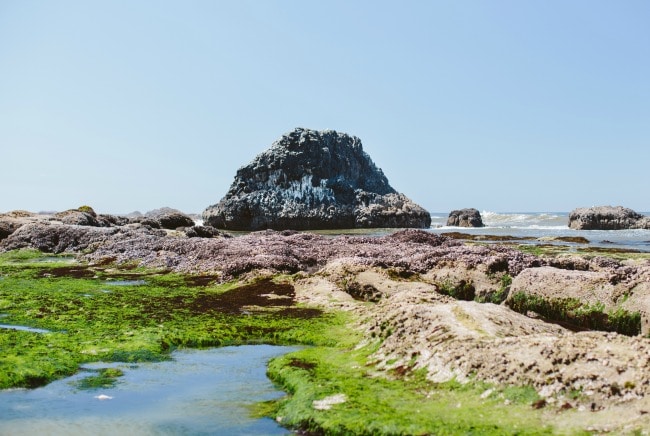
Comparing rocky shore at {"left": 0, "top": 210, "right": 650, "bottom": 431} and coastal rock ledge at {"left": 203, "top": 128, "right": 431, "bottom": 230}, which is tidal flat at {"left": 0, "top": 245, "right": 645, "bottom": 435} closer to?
rocky shore at {"left": 0, "top": 210, "right": 650, "bottom": 431}

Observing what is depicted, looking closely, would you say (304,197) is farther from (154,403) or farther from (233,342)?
(154,403)

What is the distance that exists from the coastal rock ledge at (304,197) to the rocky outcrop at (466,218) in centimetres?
588

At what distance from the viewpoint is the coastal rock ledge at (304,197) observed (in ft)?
340

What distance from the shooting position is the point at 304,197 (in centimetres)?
10919

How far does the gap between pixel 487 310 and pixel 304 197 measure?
100603 mm

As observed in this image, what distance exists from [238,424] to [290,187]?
351 feet

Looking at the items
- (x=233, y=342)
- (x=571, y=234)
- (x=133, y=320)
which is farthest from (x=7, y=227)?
(x=571, y=234)

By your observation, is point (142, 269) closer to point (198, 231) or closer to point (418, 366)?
point (198, 231)

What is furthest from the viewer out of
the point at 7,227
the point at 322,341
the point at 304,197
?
the point at 304,197

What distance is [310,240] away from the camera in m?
31.8

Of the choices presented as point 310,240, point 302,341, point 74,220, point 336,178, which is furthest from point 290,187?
point 302,341

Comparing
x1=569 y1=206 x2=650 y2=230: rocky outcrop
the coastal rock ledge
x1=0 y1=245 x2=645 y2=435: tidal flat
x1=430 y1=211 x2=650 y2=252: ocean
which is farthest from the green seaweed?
the coastal rock ledge

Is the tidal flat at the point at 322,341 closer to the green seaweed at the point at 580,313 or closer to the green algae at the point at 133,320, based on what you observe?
the green algae at the point at 133,320

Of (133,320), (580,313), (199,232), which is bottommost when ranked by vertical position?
(133,320)
